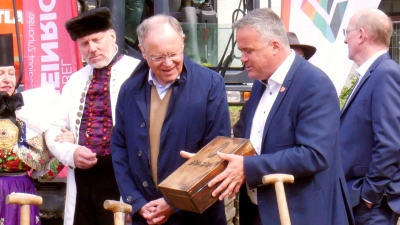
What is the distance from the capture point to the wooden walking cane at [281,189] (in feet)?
8.81

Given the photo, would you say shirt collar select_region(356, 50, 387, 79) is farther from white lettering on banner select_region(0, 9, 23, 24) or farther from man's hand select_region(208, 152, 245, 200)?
white lettering on banner select_region(0, 9, 23, 24)

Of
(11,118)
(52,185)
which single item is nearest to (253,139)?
(11,118)

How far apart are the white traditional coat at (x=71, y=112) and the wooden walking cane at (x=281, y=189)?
129 centimetres

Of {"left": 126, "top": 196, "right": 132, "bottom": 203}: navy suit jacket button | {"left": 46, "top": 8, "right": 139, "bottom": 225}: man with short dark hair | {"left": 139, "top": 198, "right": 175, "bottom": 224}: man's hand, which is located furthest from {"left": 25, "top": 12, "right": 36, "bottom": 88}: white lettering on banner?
{"left": 139, "top": 198, "right": 175, "bottom": 224}: man's hand

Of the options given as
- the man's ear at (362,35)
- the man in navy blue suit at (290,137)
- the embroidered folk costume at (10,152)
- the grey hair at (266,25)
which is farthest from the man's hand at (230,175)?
the embroidered folk costume at (10,152)

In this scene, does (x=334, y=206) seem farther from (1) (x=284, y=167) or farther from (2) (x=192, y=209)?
(2) (x=192, y=209)

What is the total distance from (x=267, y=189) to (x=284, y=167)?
0.17 metres

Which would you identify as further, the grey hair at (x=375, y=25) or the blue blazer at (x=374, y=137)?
the grey hair at (x=375, y=25)

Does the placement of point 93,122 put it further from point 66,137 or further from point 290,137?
point 290,137

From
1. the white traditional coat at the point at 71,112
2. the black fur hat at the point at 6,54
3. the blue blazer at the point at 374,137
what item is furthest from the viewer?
the black fur hat at the point at 6,54

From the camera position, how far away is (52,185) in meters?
4.54

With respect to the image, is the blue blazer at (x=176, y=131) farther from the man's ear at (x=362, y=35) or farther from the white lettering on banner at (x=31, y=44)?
the white lettering on banner at (x=31, y=44)

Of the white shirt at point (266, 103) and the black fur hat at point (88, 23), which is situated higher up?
the black fur hat at point (88, 23)

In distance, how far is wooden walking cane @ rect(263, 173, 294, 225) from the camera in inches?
106
